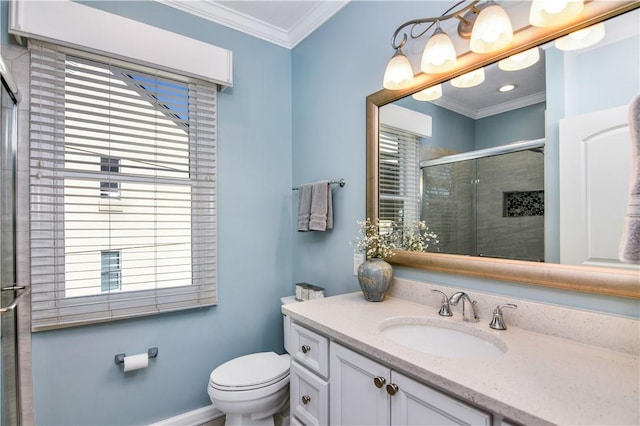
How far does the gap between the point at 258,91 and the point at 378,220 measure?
1.27 metres

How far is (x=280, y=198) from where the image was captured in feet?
7.38

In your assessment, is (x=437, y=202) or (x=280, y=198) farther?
(x=280, y=198)

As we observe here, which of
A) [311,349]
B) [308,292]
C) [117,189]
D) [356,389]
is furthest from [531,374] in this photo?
[117,189]

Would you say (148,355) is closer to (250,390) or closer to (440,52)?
(250,390)

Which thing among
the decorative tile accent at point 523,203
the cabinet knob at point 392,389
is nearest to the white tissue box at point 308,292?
the cabinet knob at point 392,389

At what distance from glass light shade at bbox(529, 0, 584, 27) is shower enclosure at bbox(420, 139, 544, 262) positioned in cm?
37

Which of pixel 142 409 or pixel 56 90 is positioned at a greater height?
pixel 56 90

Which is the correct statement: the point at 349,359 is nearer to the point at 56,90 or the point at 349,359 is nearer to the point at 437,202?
the point at 437,202

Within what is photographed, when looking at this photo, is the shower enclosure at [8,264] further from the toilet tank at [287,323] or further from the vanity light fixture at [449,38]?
the vanity light fixture at [449,38]

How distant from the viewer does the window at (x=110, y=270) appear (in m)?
1.65

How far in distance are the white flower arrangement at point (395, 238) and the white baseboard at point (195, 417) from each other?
138cm

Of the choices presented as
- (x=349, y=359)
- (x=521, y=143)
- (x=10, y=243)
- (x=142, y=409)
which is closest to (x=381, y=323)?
(x=349, y=359)

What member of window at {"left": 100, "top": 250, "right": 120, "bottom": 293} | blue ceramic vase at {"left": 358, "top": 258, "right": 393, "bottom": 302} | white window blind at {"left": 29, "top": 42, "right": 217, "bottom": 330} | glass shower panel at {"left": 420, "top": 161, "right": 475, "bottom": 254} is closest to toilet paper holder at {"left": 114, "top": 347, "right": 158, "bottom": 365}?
white window blind at {"left": 29, "top": 42, "right": 217, "bottom": 330}

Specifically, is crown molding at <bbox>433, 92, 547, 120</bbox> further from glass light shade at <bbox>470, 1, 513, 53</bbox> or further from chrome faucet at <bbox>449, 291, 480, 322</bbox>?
chrome faucet at <bbox>449, 291, 480, 322</bbox>
